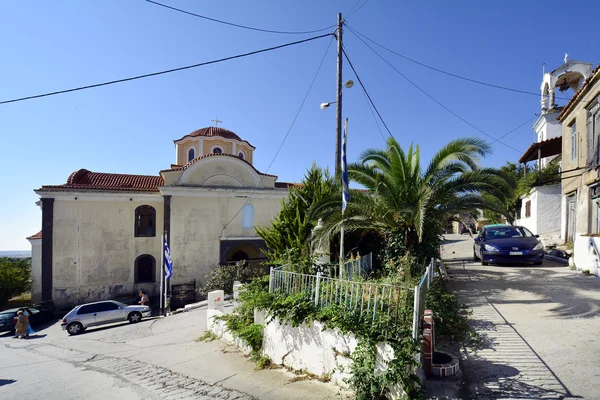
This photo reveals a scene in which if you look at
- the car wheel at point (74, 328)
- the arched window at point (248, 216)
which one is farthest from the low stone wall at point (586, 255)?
the car wheel at point (74, 328)

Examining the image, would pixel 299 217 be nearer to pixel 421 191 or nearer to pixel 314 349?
pixel 421 191

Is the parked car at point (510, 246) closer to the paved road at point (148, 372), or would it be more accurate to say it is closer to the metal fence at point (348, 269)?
the metal fence at point (348, 269)

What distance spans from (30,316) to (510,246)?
21824 millimetres

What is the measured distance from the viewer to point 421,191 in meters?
8.59

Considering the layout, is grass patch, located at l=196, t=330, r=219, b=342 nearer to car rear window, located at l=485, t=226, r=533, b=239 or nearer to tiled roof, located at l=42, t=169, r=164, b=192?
car rear window, located at l=485, t=226, r=533, b=239

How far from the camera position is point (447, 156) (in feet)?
29.6

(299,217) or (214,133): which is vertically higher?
(214,133)

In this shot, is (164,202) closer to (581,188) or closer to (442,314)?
(442,314)

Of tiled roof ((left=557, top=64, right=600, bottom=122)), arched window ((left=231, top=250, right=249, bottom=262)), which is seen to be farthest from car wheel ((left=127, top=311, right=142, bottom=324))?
tiled roof ((left=557, top=64, right=600, bottom=122))

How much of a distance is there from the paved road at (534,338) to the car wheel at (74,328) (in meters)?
15.3

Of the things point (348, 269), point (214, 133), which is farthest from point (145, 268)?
point (348, 269)

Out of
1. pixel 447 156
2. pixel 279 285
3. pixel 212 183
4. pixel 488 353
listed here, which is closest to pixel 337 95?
pixel 447 156

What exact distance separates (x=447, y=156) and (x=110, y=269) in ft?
63.7

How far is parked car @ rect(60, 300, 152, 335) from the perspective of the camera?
14.6m
